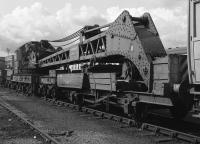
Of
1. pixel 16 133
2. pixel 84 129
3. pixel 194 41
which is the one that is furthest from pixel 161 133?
pixel 16 133

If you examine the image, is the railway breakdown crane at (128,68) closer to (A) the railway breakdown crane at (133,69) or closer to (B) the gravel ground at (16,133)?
(A) the railway breakdown crane at (133,69)

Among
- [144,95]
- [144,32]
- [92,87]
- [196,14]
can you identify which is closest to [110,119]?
[92,87]

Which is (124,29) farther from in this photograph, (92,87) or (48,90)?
(48,90)

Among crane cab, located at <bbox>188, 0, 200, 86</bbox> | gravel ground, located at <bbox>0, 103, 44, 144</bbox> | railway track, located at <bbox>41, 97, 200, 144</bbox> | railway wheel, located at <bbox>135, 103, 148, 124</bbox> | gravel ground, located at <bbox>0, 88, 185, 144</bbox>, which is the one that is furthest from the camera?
railway wheel, located at <bbox>135, 103, 148, 124</bbox>

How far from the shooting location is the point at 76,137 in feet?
28.6

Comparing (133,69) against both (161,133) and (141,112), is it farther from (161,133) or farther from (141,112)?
(161,133)

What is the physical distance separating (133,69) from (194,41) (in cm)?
295

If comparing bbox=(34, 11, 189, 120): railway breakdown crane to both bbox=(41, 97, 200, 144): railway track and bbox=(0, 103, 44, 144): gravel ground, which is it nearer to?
bbox=(41, 97, 200, 144): railway track

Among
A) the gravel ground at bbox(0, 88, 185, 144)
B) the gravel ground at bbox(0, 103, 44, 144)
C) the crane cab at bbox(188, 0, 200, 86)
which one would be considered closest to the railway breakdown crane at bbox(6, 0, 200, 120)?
the crane cab at bbox(188, 0, 200, 86)

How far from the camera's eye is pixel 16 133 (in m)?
9.15

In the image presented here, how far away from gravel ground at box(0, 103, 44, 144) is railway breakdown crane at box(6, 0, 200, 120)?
3.02m

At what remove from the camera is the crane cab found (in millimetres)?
7770

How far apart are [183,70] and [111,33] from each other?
333cm

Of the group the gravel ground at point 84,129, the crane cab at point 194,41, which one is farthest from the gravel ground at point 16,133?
the crane cab at point 194,41
